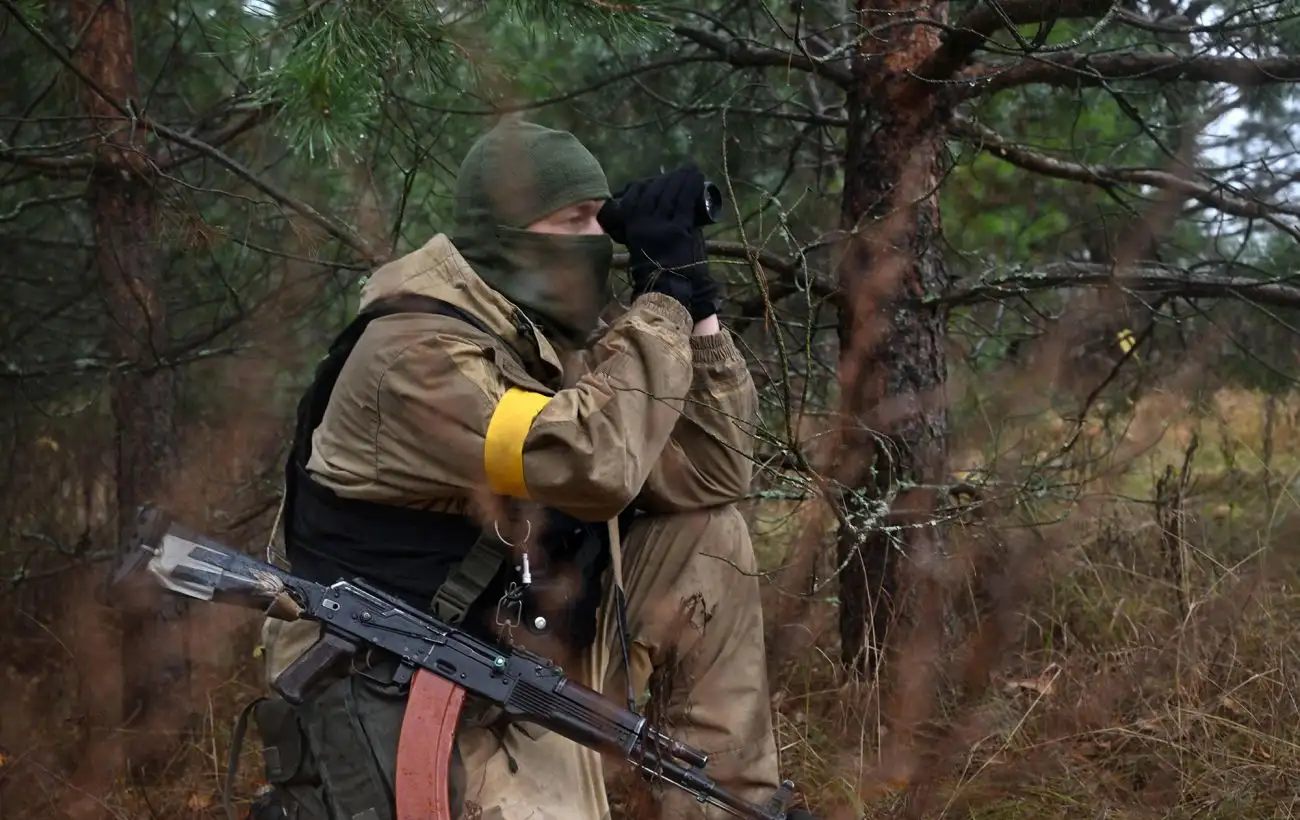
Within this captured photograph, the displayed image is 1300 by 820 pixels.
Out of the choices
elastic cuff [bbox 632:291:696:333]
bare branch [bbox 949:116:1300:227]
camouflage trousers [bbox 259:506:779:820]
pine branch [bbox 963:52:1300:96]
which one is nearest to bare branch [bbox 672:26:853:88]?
bare branch [bbox 949:116:1300:227]

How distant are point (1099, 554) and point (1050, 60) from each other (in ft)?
5.90

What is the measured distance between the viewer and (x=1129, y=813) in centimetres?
297

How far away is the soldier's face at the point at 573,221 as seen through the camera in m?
2.70

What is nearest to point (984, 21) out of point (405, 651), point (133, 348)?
point (405, 651)

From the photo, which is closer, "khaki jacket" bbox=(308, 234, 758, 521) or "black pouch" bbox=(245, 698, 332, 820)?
"khaki jacket" bbox=(308, 234, 758, 521)

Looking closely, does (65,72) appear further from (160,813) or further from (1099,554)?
(1099,554)

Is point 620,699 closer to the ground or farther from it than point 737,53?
closer to the ground

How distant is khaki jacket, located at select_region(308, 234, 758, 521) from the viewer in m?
2.39

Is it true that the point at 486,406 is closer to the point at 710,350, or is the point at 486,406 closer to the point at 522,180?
the point at 522,180

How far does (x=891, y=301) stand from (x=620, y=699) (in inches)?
52.7

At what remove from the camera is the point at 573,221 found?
2738 millimetres

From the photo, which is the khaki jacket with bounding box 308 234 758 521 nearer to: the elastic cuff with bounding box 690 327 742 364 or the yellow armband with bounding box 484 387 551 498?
the yellow armband with bounding box 484 387 551 498

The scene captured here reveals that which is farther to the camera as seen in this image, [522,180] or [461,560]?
[522,180]

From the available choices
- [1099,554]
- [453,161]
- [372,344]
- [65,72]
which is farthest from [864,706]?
[65,72]
